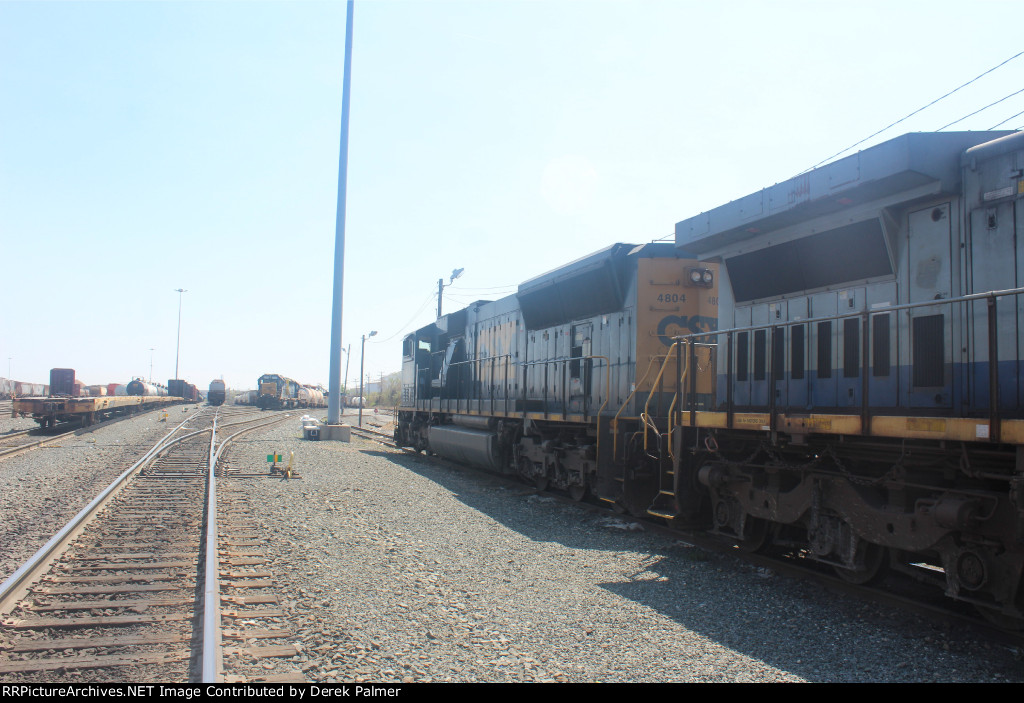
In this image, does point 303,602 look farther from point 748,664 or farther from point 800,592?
point 800,592

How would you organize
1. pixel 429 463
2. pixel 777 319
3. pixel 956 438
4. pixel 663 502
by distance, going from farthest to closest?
1. pixel 429 463
2. pixel 663 502
3. pixel 777 319
4. pixel 956 438

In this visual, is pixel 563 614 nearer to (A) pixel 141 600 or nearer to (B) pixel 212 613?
(B) pixel 212 613

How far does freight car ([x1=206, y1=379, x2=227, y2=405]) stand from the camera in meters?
53.7

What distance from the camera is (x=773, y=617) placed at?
4.92 m

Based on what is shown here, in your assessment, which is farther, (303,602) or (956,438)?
(303,602)

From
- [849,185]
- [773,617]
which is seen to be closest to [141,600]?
[773,617]

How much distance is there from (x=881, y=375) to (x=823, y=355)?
563mm

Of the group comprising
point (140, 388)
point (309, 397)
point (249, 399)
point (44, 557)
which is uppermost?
point (140, 388)

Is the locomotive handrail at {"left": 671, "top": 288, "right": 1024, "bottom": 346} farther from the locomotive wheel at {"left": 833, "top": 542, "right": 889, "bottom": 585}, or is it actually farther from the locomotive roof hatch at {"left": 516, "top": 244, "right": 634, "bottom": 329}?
the locomotive roof hatch at {"left": 516, "top": 244, "right": 634, "bottom": 329}

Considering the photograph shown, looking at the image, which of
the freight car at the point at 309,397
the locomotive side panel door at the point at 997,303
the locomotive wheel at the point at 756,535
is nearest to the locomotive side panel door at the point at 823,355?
the locomotive side panel door at the point at 997,303

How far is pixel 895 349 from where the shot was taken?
17.3ft

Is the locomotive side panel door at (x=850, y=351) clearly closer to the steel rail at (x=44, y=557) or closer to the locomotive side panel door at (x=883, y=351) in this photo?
the locomotive side panel door at (x=883, y=351)
